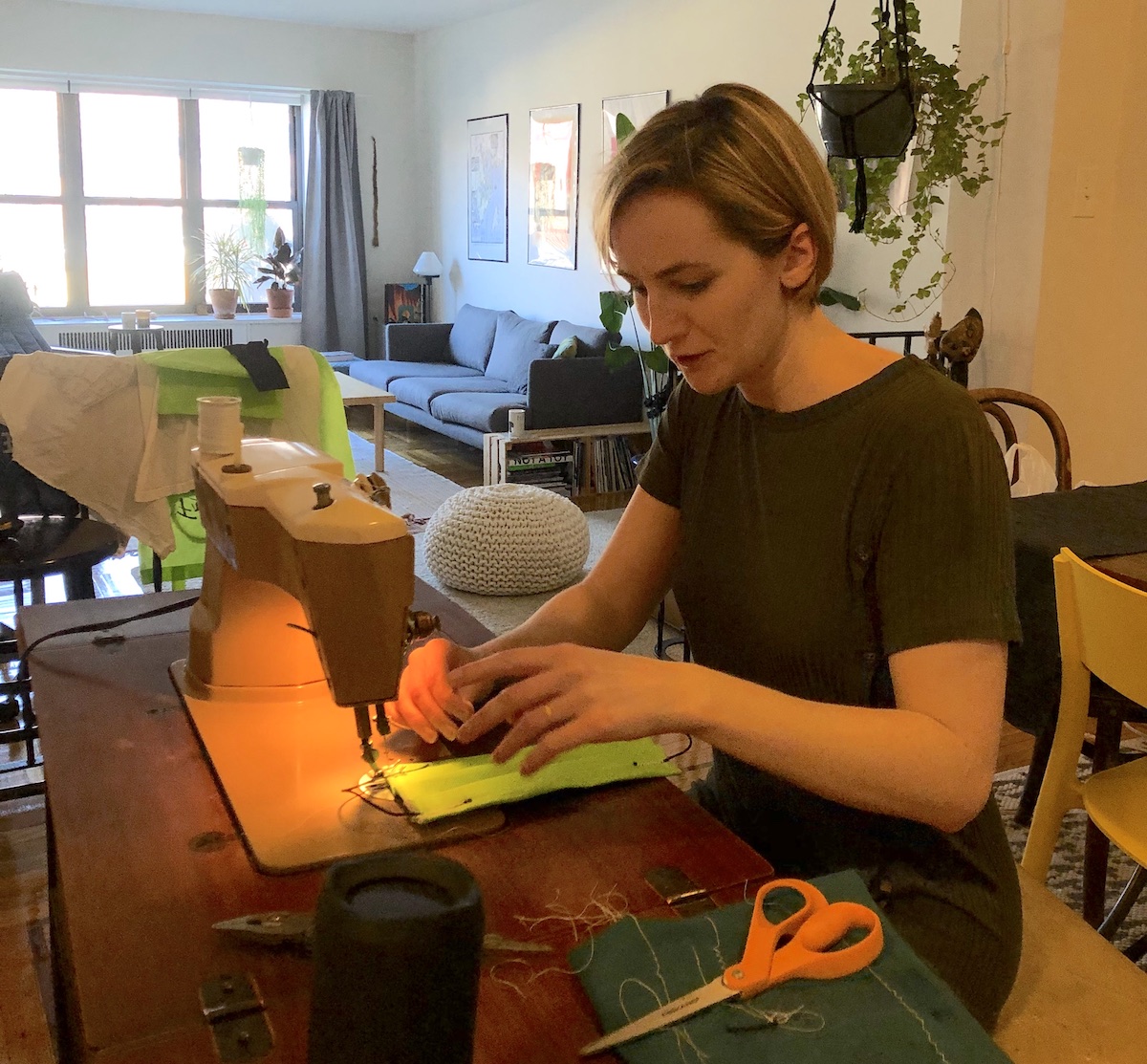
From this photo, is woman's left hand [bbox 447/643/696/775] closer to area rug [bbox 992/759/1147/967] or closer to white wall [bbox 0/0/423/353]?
Answer: area rug [bbox 992/759/1147/967]

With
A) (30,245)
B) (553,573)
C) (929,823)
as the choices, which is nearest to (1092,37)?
(553,573)

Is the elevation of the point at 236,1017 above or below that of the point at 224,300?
below

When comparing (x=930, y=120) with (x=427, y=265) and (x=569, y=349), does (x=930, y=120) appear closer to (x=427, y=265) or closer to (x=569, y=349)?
(x=569, y=349)

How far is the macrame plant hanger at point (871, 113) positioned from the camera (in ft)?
9.05

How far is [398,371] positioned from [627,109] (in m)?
2.13

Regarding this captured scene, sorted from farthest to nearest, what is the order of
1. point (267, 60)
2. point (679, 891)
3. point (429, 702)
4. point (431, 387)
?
point (267, 60), point (431, 387), point (429, 702), point (679, 891)

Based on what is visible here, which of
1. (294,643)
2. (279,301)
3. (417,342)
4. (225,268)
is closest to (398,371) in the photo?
(417,342)

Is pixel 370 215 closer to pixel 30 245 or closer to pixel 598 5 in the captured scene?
pixel 30 245

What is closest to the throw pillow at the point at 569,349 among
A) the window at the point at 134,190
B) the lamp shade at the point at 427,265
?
the lamp shade at the point at 427,265

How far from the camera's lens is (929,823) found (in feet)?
3.11

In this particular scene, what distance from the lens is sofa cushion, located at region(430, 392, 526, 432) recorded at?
564 cm

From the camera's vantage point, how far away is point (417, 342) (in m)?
7.36

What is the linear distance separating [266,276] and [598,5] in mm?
3219

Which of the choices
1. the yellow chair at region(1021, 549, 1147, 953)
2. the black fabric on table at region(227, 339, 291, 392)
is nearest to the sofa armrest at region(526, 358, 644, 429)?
the black fabric on table at region(227, 339, 291, 392)
